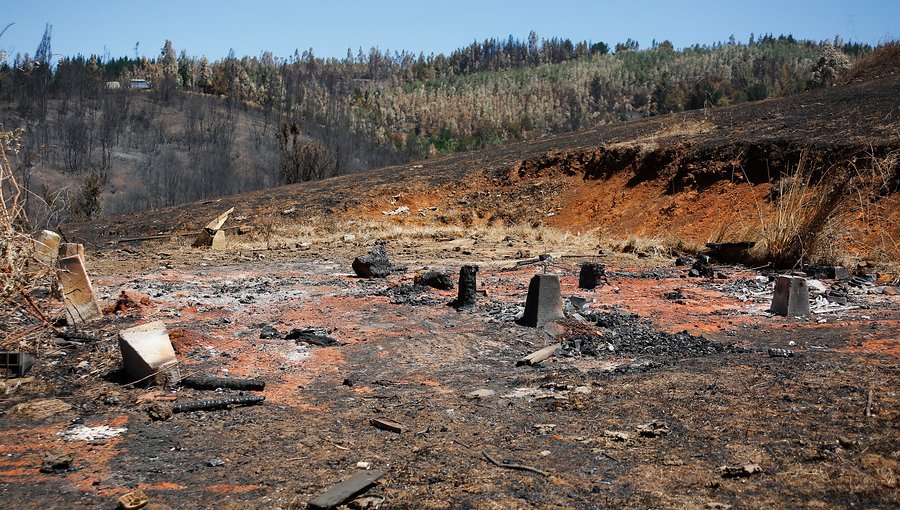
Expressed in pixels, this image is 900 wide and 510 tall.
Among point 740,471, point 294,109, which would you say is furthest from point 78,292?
point 294,109

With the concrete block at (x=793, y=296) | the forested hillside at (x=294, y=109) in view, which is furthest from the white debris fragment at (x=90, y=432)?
the forested hillside at (x=294, y=109)

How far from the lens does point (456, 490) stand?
11.4 ft

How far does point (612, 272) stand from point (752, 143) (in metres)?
6.58

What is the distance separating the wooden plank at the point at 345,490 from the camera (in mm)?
3301

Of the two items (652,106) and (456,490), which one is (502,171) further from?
(652,106)

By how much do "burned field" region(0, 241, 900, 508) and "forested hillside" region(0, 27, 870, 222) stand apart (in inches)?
820

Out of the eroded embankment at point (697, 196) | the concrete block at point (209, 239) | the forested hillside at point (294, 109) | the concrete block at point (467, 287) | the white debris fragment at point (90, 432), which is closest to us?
the white debris fragment at point (90, 432)

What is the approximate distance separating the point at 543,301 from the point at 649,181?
1042 centimetres

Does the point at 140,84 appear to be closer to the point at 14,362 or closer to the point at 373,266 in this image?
the point at 373,266

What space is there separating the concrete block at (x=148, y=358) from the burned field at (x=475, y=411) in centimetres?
12

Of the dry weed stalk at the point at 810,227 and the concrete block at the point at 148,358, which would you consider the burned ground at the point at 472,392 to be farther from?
the dry weed stalk at the point at 810,227

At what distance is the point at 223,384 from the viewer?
16.5 ft

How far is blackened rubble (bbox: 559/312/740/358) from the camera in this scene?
607 cm

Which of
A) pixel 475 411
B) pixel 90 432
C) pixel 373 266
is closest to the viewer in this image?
pixel 90 432
